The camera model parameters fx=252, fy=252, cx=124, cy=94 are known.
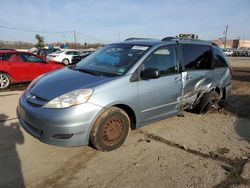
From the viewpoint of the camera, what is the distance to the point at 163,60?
4785mm

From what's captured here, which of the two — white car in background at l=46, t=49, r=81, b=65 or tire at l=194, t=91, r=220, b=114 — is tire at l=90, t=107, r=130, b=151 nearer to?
tire at l=194, t=91, r=220, b=114

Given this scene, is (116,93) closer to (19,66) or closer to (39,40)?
(19,66)

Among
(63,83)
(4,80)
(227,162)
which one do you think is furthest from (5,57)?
(227,162)

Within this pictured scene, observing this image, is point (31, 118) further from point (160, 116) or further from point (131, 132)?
point (160, 116)

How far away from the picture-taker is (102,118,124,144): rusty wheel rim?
3.94 metres

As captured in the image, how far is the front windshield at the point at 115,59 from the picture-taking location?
4.35 metres

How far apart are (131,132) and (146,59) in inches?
57.1

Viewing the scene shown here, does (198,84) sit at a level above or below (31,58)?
below

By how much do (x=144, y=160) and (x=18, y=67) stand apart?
26.0ft

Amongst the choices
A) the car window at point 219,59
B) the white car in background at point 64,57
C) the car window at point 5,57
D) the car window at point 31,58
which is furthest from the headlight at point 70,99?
the white car in background at point 64,57

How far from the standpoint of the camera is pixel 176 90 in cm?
494

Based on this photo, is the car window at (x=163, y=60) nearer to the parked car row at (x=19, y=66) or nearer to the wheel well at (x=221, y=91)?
the wheel well at (x=221, y=91)

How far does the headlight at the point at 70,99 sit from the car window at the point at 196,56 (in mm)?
2454

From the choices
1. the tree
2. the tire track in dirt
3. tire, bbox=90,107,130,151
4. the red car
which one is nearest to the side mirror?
tire, bbox=90,107,130,151
